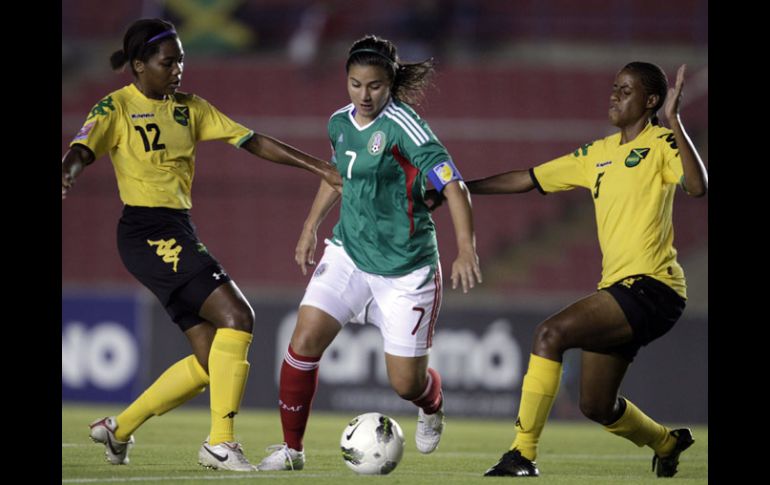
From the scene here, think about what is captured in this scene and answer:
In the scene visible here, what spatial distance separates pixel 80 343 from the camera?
1356cm

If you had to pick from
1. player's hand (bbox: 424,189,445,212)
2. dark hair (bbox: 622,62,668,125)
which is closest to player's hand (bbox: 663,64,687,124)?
dark hair (bbox: 622,62,668,125)

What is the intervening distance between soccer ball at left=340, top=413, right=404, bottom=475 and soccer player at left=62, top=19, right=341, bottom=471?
1.97 feet

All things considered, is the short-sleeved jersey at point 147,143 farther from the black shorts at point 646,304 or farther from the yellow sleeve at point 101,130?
the black shorts at point 646,304

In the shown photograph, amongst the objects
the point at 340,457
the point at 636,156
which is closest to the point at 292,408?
the point at 340,457

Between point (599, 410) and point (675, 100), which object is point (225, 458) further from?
point (675, 100)

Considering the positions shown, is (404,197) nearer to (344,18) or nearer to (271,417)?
(271,417)

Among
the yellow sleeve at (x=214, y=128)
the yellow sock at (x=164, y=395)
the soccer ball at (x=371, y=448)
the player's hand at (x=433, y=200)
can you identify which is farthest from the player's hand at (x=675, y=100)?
the yellow sock at (x=164, y=395)

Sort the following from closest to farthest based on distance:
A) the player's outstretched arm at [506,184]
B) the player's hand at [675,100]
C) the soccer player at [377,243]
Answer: the player's hand at [675,100] < the soccer player at [377,243] < the player's outstretched arm at [506,184]

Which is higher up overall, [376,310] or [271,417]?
[376,310]

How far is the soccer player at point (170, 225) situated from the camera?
6.40 metres

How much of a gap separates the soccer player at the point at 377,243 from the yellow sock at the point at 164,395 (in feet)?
1.85

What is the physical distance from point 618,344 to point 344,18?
14.2 meters

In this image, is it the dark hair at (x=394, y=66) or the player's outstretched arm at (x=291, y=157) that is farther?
the player's outstretched arm at (x=291, y=157)
